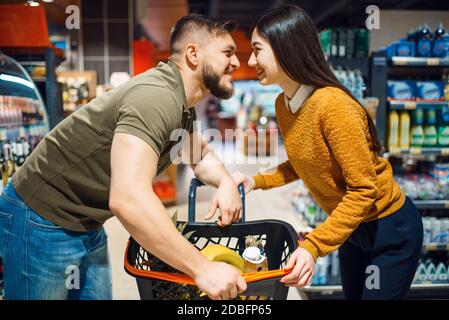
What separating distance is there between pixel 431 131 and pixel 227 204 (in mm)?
2359

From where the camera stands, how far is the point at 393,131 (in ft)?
10.7

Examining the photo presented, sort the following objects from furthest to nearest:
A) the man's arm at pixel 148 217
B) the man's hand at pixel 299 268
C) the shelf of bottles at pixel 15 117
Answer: the shelf of bottles at pixel 15 117, the man's hand at pixel 299 268, the man's arm at pixel 148 217

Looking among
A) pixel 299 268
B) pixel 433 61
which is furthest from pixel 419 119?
pixel 299 268

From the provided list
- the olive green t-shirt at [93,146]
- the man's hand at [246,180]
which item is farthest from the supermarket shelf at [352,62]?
the olive green t-shirt at [93,146]

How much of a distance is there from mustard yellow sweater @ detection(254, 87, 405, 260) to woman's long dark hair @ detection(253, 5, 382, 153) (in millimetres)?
57

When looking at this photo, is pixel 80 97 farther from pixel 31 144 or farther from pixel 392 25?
pixel 392 25

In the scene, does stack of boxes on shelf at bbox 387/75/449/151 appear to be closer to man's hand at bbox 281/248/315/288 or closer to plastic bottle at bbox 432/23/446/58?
plastic bottle at bbox 432/23/446/58

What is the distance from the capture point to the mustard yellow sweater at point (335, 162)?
1.29 meters

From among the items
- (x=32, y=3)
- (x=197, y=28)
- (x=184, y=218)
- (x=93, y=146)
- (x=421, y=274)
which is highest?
(x=32, y=3)

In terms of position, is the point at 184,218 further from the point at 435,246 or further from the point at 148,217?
→ the point at 435,246

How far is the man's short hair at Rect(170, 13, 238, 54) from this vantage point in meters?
1.46

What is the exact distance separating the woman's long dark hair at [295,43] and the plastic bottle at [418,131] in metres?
2.15

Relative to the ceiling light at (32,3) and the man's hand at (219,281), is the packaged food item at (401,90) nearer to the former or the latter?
the ceiling light at (32,3)
